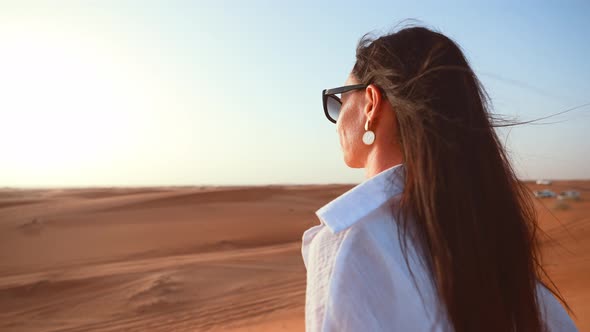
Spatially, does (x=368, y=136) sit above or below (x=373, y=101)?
below

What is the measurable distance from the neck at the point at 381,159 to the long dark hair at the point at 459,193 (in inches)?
2.0

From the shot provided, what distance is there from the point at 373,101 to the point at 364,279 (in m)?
0.59

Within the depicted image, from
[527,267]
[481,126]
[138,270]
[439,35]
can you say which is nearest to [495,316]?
[527,267]

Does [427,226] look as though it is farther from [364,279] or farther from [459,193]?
[364,279]

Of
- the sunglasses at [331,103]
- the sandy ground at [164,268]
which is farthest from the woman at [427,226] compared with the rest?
the sandy ground at [164,268]

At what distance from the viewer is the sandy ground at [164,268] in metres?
6.23

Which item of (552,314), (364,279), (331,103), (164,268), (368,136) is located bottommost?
(164,268)

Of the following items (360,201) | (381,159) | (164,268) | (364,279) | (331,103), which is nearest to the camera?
(364,279)

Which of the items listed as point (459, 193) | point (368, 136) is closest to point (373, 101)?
point (368, 136)

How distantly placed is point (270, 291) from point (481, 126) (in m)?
6.52

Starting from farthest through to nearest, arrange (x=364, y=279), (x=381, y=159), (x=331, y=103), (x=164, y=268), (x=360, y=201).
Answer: (x=164, y=268), (x=331, y=103), (x=381, y=159), (x=360, y=201), (x=364, y=279)

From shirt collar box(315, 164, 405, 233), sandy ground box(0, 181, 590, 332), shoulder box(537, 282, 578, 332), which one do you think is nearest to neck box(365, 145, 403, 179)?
shirt collar box(315, 164, 405, 233)

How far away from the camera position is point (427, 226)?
3.37 ft

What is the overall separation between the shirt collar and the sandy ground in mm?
1481
